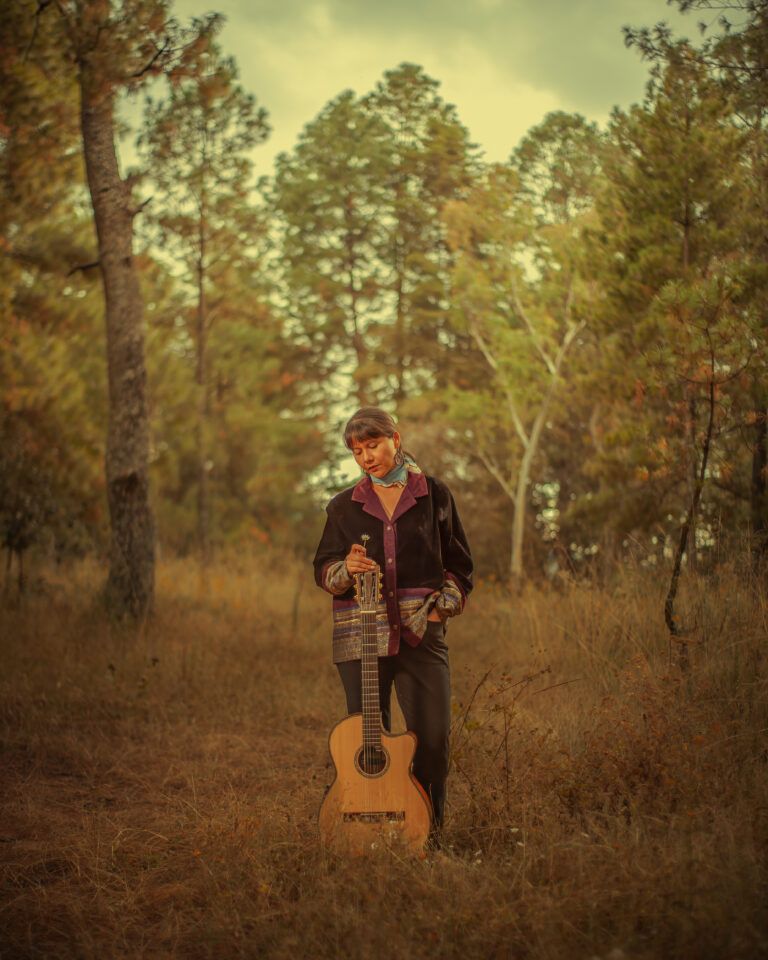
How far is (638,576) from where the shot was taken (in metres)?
6.85

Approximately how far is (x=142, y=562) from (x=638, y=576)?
16.6 feet

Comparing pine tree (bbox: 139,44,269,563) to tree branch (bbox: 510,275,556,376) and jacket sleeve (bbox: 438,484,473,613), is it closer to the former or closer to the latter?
tree branch (bbox: 510,275,556,376)

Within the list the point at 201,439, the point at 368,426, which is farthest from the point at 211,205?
the point at 368,426

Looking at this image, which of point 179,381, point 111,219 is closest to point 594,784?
point 111,219

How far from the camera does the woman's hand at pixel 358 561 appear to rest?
335 cm

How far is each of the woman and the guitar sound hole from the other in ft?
0.64

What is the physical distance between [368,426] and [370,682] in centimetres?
102

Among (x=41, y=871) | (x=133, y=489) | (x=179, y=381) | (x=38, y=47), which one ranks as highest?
(x=38, y=47)

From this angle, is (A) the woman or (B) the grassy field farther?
(A) the woman

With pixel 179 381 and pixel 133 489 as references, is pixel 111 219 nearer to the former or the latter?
pixel 133 489

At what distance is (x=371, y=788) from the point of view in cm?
329

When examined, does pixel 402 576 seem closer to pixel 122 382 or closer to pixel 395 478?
pixel 395 478

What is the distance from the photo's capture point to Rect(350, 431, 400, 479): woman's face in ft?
11.5

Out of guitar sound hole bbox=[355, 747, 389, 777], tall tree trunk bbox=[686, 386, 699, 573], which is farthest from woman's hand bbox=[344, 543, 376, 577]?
tall tree trunk bbox=[686, 386, 699, 573]
